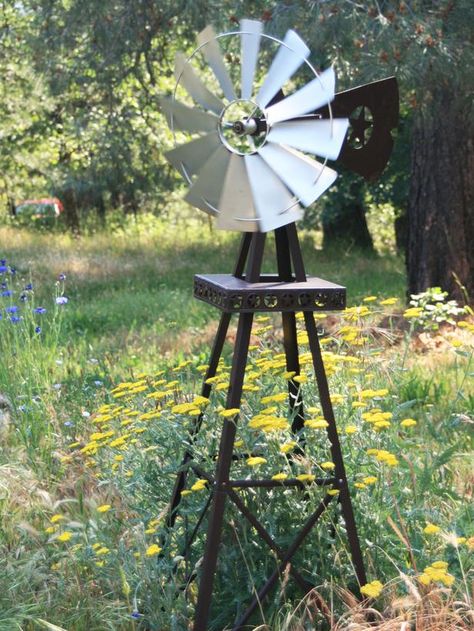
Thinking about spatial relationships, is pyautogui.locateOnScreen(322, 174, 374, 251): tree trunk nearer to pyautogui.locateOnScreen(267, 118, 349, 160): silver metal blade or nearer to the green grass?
the green grass

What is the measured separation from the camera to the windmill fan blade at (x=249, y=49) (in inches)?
111

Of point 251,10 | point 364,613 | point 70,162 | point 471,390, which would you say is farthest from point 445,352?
point 70,162

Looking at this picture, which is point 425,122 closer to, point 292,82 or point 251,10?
point 251,10

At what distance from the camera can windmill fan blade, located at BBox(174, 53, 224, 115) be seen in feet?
9.70

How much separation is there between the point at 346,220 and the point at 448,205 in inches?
284

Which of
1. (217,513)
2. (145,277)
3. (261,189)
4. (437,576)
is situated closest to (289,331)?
(261,189)

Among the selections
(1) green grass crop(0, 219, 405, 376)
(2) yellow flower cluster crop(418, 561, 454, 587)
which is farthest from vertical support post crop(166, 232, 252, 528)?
(1) green grass crop(0, 219, 405, 376)

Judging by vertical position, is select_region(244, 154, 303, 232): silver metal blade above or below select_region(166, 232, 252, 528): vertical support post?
above

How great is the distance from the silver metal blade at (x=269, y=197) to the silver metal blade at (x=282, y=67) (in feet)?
0.62

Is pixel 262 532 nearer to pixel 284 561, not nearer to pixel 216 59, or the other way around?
pixel 284 561

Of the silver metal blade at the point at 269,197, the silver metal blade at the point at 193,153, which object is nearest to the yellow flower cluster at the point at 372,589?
the silver metal blade at the point at 269,197

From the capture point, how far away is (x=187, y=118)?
9.75 ft

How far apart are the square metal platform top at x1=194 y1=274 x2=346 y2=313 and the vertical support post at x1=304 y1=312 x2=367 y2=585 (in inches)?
2.8

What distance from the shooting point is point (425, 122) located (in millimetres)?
7043
